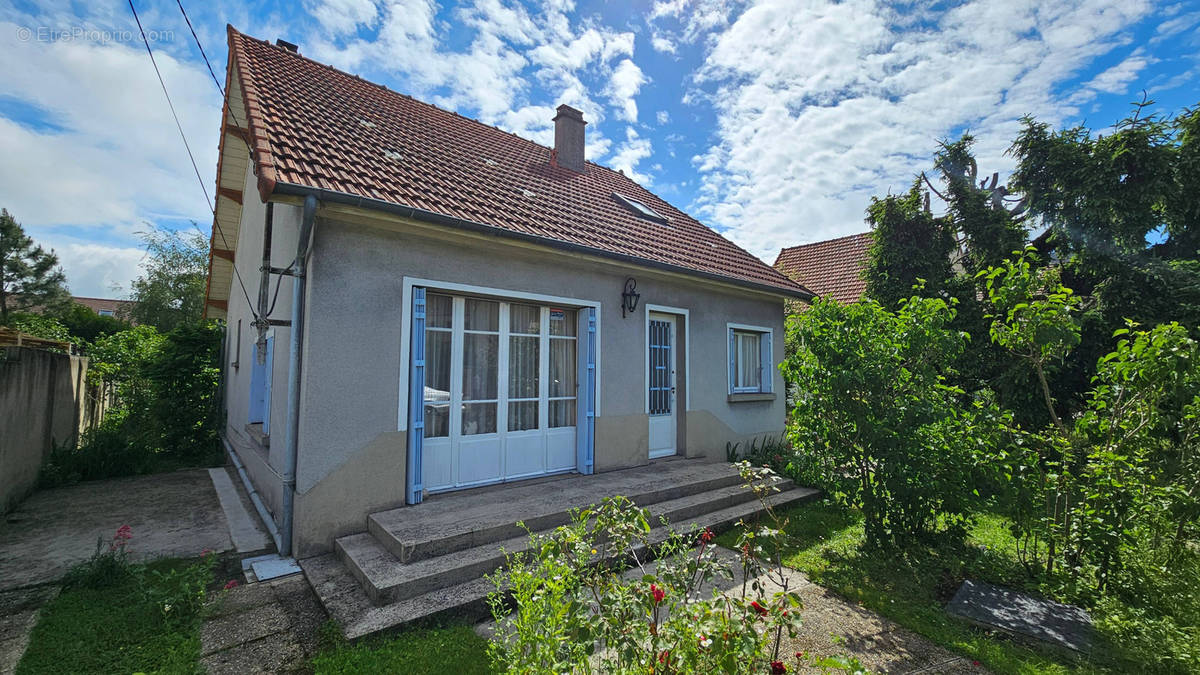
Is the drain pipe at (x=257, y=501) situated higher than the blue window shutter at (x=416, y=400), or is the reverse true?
the blue window shutter at (x=416, y=400)

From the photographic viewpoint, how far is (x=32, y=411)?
6527 millimetres

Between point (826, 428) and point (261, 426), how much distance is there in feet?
25.2

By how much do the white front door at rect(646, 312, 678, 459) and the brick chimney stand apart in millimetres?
4777

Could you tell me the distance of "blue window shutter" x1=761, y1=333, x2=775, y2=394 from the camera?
29.7 ft

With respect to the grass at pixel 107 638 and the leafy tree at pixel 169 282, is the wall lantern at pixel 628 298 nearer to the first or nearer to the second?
the grass at pixel 107 638

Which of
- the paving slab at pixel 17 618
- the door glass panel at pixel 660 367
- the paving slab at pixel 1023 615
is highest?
the door glass panel at pixel 660 367

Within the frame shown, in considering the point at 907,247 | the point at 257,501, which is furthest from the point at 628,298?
the point at 907,247

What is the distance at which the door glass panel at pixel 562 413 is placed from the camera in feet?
20.5

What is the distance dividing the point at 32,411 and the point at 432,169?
6520 millimetres

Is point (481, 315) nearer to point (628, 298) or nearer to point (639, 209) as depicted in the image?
point (628, 298)

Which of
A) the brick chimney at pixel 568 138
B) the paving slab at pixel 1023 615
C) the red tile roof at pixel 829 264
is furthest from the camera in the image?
the red tile roof at pixel 829 264

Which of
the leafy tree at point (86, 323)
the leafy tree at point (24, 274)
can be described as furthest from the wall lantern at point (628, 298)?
the leafy tree at point (24, 274)

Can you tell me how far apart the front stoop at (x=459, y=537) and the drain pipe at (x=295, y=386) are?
47 cm

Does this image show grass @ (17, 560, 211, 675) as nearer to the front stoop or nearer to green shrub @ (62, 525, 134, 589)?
green shrub @ (62, 525, 134, 589)
